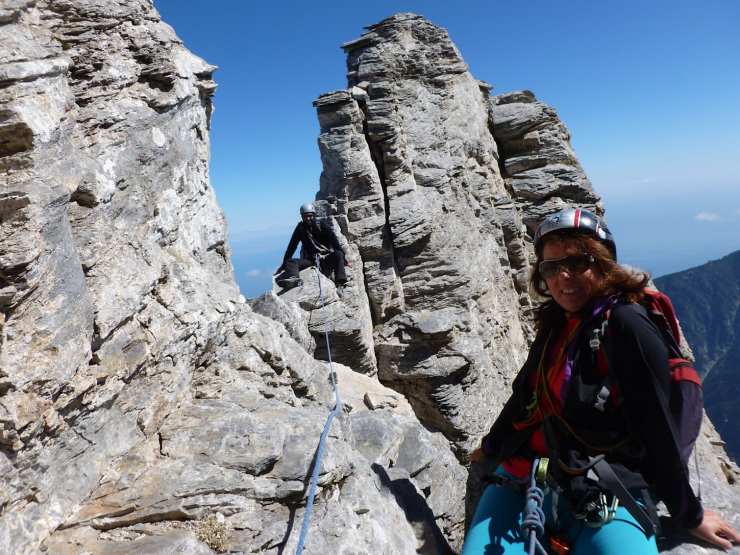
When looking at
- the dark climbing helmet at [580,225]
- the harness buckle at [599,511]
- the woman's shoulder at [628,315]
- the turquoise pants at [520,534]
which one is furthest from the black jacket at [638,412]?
the dark climbing helmet at [580,225]

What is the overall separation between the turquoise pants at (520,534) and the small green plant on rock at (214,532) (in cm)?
291

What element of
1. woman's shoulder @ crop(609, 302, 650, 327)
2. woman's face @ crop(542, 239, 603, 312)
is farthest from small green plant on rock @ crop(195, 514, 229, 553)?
woman's shoulder @ crop(609, 302, 650, 327)

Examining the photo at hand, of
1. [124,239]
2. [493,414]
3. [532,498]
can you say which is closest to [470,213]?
[493,414]

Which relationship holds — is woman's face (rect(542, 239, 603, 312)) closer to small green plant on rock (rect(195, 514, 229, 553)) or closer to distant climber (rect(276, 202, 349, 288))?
small green plant on rock (rect(195, 514, 229, 553))

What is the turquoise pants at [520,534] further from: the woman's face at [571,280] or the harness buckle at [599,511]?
the woman's face at [571,280]

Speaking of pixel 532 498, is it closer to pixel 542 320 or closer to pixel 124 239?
pixel 542 320

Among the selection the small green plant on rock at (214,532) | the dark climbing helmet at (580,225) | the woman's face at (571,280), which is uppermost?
the dark climbing helmet at (580,225)

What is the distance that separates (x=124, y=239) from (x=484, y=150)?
22763mm

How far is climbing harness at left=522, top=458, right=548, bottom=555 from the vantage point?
4.72m

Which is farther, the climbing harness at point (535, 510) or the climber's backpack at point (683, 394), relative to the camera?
the climbing harness at point (535, 510)

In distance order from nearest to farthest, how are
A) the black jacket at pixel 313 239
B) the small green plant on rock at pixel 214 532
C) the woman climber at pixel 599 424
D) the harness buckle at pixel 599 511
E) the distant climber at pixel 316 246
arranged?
the woman climber at pixel 599 424
the harness buckle at pixel 599 511
the small green plant on rock at pixel 214 532
the distant climber at pixel 316 246
the black jacket at pixel 313 239

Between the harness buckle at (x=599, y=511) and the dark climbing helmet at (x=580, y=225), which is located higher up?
the dark climbing helmet at (x=580, y=225)

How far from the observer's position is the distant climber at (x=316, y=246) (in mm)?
19641

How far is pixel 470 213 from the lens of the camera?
2556cm
